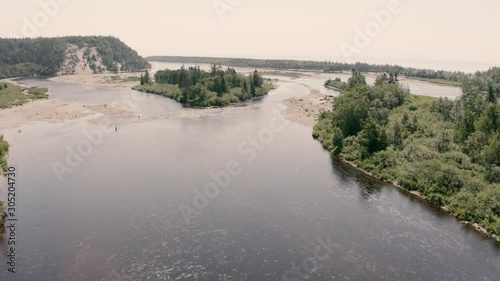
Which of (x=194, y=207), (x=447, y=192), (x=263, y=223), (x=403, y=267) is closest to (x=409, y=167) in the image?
(x=447, y=192)

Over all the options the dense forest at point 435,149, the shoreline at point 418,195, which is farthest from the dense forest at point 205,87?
the shoreline at point 418,195
